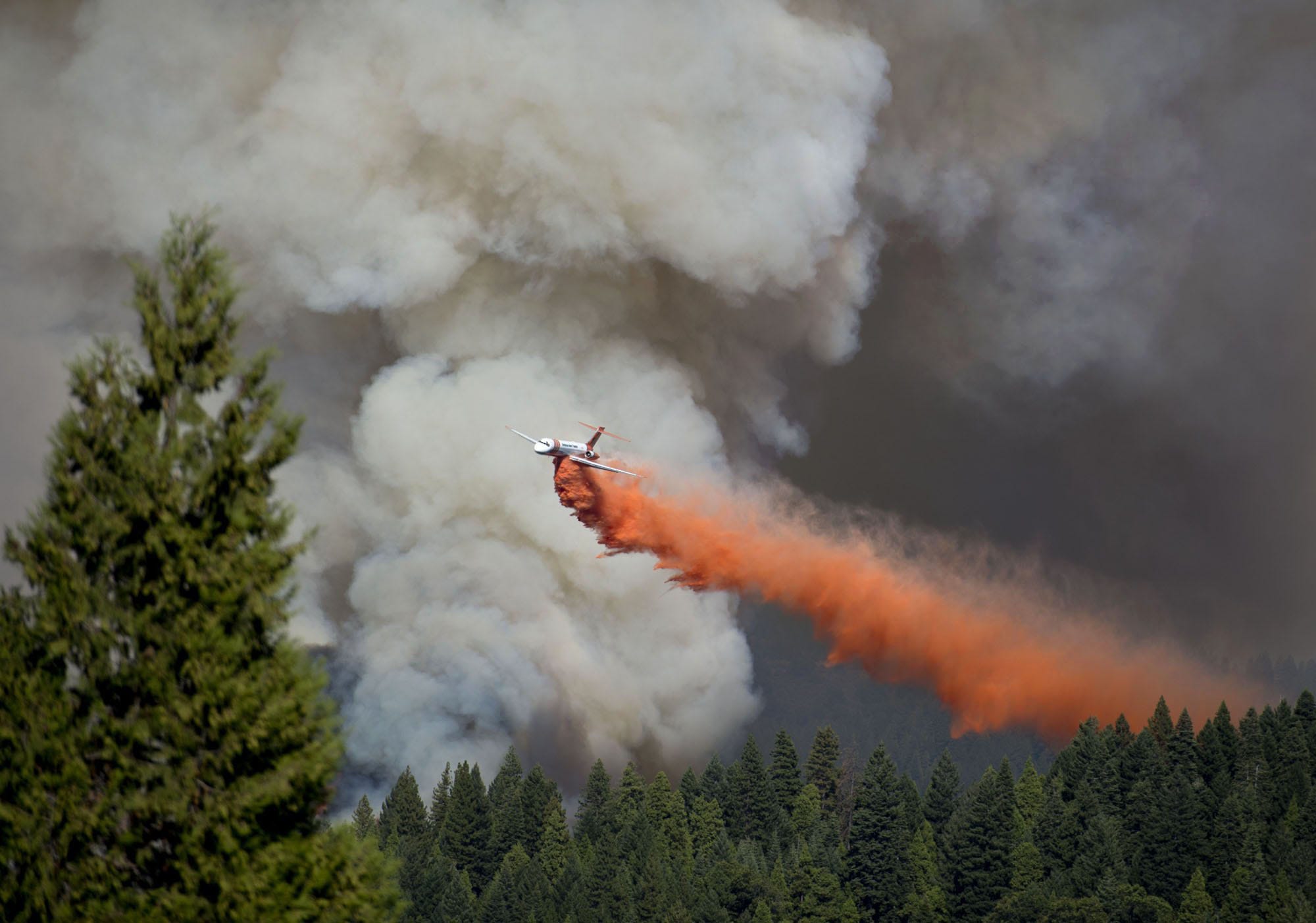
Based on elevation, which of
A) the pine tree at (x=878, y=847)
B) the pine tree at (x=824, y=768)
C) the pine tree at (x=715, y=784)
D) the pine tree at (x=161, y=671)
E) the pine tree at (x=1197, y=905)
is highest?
the pine tree at (x=824, y=768)

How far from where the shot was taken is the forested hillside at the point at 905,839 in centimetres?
12388

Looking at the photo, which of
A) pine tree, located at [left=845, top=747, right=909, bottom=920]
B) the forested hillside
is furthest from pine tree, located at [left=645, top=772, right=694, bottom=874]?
pine tree, located at [left=845, top=747, right=909, bottom=920]

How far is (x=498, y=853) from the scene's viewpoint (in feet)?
493

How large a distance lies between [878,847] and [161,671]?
130297 millimetres

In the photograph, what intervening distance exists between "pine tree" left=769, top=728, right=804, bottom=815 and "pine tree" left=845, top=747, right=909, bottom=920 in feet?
53.7

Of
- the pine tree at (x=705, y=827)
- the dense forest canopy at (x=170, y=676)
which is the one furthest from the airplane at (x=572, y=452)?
the dense forest canopy at (x=170, y=676)

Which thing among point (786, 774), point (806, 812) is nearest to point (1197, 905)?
point (806, 812)

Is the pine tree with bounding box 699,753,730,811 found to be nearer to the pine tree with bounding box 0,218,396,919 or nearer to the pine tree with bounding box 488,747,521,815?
the pine tree with bounding box 488,747,521,815

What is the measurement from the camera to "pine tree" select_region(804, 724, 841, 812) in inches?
7224

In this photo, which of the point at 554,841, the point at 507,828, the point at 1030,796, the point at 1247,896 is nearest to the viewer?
the point at 1247,896

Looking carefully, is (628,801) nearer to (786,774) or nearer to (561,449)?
(786,774)

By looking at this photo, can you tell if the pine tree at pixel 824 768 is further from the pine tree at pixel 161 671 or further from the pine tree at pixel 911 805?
the pine tree at pixel 161 671

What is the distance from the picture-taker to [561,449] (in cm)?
12150

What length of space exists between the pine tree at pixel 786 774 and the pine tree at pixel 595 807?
66.5ft
